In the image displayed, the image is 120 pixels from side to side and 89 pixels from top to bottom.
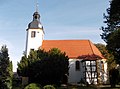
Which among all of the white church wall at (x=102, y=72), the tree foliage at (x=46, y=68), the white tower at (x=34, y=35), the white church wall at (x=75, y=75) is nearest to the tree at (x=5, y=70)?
the tree foliage at (x=46, y=68)

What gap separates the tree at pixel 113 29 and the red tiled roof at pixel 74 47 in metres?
12.8

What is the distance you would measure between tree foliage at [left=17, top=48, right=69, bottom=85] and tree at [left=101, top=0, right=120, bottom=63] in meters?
7.75

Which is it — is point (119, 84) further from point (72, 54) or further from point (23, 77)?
point (23, 77)

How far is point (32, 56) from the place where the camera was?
39.1 m

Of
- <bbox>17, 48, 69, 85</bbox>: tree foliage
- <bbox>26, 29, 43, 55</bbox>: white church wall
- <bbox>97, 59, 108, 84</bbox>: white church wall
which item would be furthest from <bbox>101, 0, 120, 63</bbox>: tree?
<bbox>26, 29, 43, 55</bbox>: white church wall

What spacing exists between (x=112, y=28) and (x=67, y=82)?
1529cm

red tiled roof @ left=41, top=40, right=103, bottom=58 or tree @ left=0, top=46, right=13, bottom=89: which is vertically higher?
red tiled roof @ left=41, top=40, right=103, bottom=58

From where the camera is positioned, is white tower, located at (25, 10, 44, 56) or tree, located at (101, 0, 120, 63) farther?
white tower, located at (25, 10, 44, 56)

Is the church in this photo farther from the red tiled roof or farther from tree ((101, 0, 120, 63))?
tree ((101, 0, 120, 63))

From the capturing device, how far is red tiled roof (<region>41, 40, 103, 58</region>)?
4578 centimetres

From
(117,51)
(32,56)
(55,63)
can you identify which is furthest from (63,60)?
(117,51)

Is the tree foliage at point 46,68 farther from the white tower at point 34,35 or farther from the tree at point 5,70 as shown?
the white tower at point 34,35

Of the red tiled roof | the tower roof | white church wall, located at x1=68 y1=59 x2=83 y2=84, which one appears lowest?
white church wall, located at x1=68 y1=59 x2=83 y2=84

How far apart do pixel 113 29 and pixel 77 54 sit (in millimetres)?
15121
